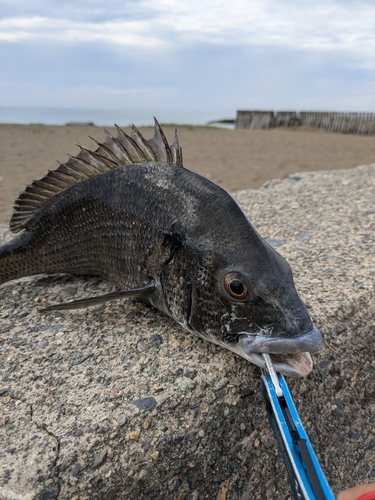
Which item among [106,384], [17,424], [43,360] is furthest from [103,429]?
[43,360]

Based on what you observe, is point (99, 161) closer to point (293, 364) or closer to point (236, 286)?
point (236, 286)

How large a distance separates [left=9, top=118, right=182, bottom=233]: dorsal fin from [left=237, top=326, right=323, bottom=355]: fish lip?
1.24 metres

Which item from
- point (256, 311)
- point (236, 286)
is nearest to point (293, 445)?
point (256, 311)

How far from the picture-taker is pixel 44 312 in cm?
291

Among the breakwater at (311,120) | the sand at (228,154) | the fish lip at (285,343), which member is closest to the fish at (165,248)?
the fish lip at (285,343)

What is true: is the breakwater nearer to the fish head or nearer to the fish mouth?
the fish head

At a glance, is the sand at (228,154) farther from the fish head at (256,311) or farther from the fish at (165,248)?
the fish head at (256,311)

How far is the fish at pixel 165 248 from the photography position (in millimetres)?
1993

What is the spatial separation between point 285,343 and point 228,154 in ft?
46.2

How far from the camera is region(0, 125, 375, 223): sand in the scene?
11.5 meters

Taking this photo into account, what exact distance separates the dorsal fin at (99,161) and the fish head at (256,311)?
0.89m

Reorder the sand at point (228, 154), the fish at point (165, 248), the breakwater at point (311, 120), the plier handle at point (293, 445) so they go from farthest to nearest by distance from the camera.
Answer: the breakwater at point (311, 120) → the sand at point (228, 154) → the fish at point (165, 248) → the plier handle at point (293, 445)

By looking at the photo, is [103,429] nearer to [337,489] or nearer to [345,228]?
[337,489]

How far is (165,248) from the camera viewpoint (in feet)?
7.92
